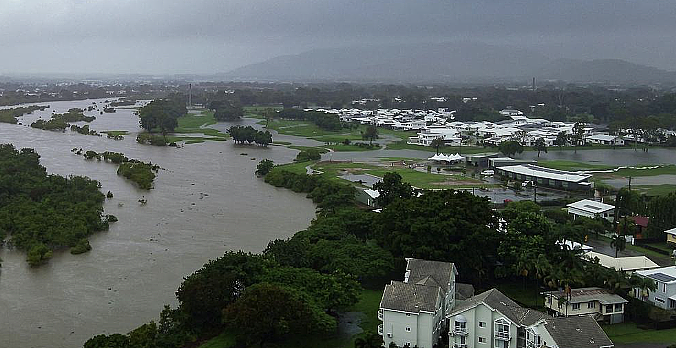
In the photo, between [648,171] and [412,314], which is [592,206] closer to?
[648,171]

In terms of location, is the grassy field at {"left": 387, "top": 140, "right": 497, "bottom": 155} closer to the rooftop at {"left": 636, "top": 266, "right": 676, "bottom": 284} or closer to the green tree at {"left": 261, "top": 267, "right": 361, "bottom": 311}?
the rooftop at {"left": 636, "top": 266, "right": 676, "bottom": 284}

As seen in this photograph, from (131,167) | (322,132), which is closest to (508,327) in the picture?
(131,167)

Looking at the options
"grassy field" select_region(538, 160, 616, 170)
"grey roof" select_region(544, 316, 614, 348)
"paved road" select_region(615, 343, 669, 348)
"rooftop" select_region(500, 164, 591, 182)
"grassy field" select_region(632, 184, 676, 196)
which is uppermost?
"grey roof" select_region(544, 316, 614, 348)

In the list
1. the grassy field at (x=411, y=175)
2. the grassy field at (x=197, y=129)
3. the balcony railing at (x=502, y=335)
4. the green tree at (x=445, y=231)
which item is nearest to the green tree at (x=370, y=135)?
the grassy field at (x=197, y=129)

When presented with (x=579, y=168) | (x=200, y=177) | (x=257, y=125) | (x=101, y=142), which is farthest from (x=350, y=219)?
(x=257, y=125)

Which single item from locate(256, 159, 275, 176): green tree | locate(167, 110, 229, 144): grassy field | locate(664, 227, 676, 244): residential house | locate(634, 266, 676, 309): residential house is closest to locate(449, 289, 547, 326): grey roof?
locate(634, 266, 676, 309): residential house

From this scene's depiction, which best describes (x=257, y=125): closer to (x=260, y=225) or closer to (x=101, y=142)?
(x=101, y=142)
